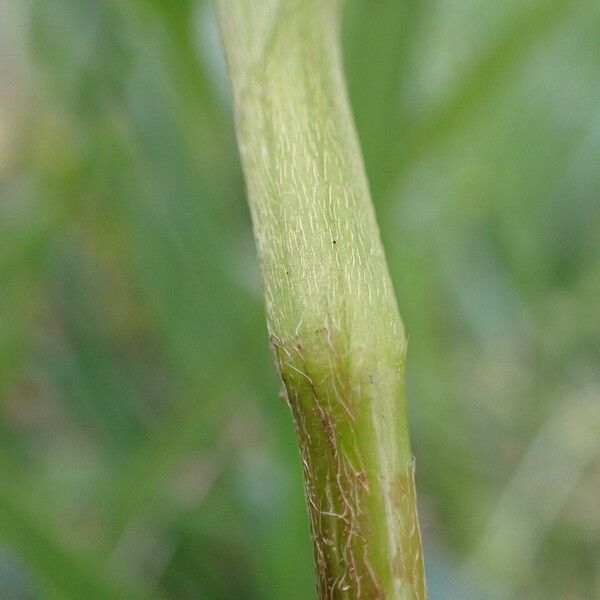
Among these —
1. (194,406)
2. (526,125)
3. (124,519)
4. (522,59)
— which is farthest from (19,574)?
(526,125)

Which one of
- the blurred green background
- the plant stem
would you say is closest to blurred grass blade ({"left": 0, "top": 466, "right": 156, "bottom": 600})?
the blurred green background

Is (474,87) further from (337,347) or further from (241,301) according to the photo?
(337,347)

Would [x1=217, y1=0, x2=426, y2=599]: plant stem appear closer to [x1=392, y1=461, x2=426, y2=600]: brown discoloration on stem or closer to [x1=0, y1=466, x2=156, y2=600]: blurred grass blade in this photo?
[x1=392, y1=461, x2=426, y2=600]: brown discoloration on stem

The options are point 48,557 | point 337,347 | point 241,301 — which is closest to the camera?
point 337,347

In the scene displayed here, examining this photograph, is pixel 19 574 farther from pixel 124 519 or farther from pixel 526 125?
pixel 526 125

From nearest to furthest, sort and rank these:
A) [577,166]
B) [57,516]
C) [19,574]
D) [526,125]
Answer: [57,516]
[19,574]
[526,125]
[577,166]

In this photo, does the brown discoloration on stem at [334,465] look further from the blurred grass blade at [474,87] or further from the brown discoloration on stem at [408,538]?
the blurred grass blade at [474,87]

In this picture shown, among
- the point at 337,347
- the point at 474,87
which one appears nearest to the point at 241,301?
the point at 474,87
